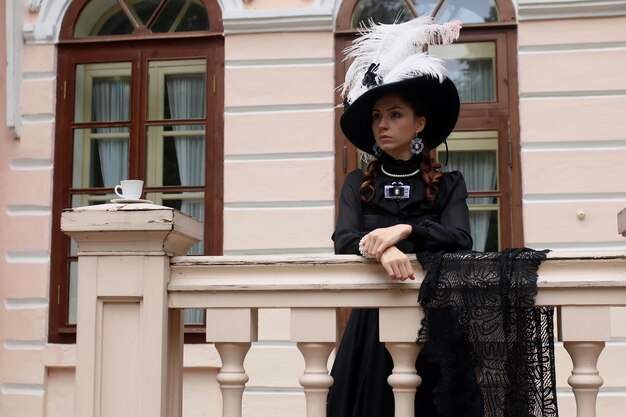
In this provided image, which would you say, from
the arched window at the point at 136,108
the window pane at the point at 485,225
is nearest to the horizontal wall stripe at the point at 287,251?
the arched window at the point at 136,108

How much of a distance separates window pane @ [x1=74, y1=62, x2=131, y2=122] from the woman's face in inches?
139

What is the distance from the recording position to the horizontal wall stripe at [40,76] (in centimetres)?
582

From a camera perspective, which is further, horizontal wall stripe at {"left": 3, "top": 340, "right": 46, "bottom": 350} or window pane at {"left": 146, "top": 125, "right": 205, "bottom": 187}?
window pane at {"left": 146, "top": 125, "right": 205, "bottom": 187}

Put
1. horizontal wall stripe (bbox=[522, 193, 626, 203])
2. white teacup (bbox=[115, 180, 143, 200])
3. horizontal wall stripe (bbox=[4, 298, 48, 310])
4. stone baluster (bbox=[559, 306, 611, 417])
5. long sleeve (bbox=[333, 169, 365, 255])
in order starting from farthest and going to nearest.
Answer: horizontal wall stripe (bbox=[4, 298, 48, 310]) < horizontal wall stripe (bbox=[522, 193, 626, 203]) < long sleeve (bbox=[333, 169, 365, 255]) < white teacup (bbox=[115, 180, 143, 200]) < stone baluster (bbox=[559, 306, 611, 417])

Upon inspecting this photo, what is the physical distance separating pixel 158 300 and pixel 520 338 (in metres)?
0.91

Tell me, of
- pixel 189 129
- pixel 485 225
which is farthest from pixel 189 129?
pixel 485 225

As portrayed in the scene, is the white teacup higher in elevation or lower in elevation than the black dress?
higher

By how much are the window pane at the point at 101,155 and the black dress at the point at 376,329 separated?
345 cm

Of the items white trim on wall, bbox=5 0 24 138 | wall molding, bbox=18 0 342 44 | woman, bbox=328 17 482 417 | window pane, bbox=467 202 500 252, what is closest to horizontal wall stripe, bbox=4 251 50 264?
white trim on wall, bbox=5 0 24 138

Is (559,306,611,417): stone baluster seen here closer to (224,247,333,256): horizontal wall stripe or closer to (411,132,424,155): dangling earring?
(411,132,424,155): dangling earring

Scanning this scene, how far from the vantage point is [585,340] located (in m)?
2.08

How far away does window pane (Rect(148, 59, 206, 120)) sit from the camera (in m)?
5.82

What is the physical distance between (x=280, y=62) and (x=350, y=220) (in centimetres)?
317

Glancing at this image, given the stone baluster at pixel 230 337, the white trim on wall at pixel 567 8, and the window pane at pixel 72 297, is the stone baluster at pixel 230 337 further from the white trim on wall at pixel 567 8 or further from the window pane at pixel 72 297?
the white trim on wall at pixel 567 8
